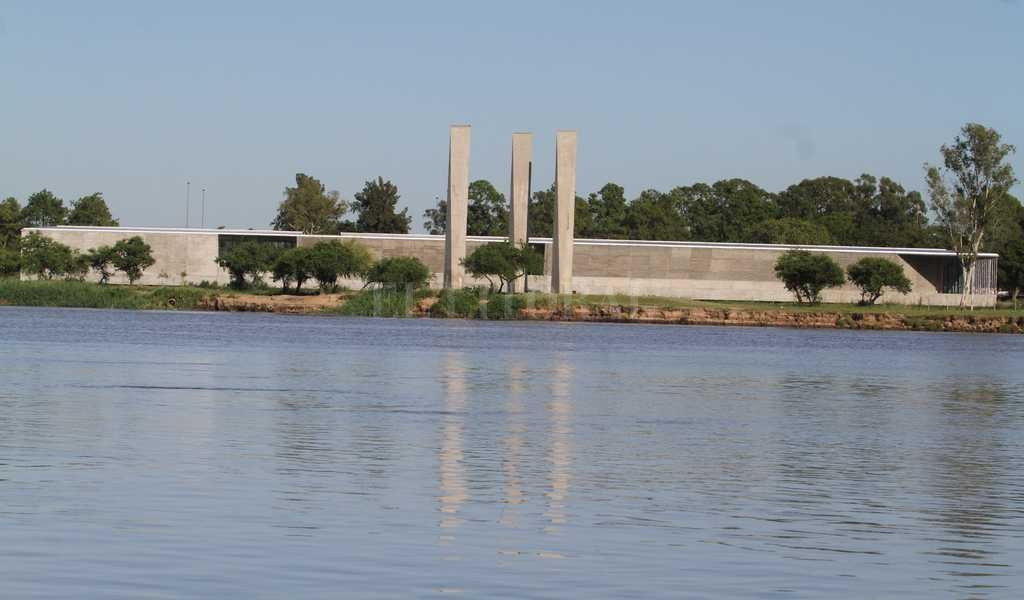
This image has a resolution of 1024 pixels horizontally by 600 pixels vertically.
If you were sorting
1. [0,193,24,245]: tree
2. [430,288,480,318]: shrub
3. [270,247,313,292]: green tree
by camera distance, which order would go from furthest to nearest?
[0,193,24,245]: tree
[270,247,313,292]: green tree
[430,288,480,318]: shrub

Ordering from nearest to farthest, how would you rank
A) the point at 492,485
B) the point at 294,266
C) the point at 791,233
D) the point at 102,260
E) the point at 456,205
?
the point at 492,485 → the point at 456,205 → the point at 294,266 → the point at 102,260 → the point at 791,233

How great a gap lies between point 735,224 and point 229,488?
174050mm

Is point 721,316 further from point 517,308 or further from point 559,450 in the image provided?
point 559,450

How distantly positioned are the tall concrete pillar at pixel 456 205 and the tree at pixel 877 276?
3050 cm

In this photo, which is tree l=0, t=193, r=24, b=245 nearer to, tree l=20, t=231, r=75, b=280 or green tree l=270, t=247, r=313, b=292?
tree l=20, t=231, r=75, b=280

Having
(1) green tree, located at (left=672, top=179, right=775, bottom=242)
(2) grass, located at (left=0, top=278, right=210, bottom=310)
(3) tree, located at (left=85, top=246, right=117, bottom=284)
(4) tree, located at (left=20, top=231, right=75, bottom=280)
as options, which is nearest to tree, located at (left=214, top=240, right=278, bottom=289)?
(2) grass, located at (left=0, top=278, right=210, bottom=310)

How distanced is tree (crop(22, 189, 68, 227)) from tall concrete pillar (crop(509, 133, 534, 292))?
8117 centimetres

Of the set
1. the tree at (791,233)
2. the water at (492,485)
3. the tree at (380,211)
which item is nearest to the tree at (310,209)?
the tree at (380,211)

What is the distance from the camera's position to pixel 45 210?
182 meters

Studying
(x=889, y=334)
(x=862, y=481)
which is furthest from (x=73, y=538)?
(x=889, y=334)

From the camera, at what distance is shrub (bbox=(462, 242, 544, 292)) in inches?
4459

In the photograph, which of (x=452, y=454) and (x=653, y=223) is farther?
(x=653, y=223)

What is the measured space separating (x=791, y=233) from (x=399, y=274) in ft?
214

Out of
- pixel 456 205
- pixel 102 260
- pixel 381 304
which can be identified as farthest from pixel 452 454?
pixel 102 260
